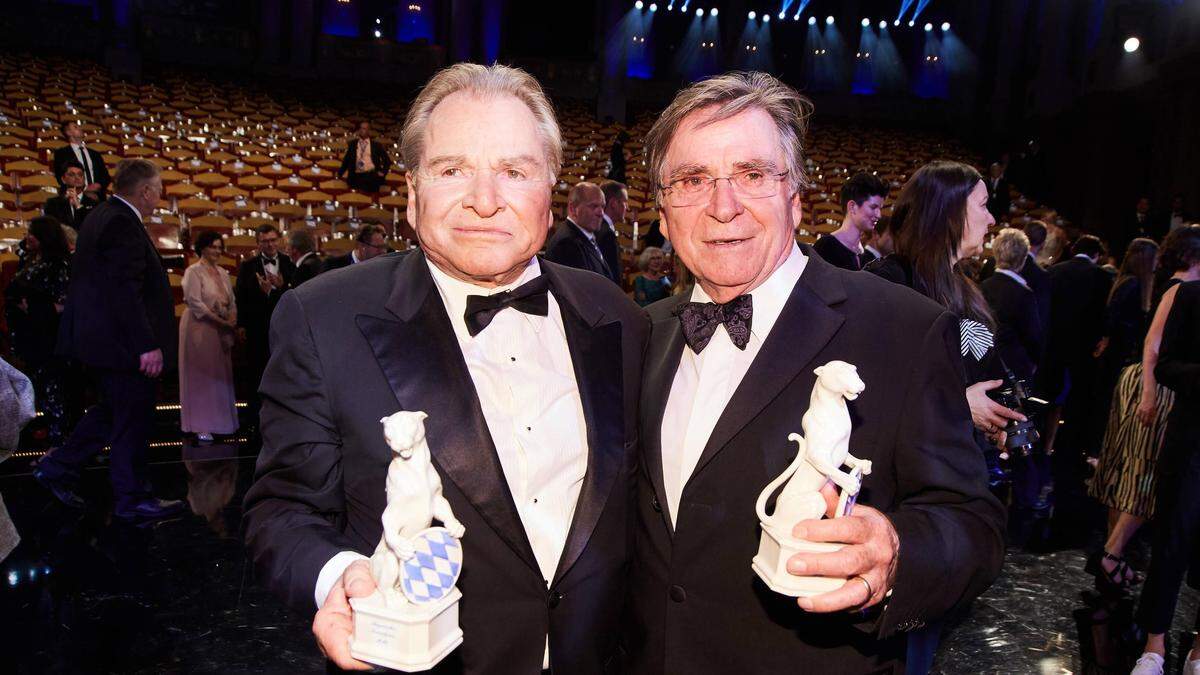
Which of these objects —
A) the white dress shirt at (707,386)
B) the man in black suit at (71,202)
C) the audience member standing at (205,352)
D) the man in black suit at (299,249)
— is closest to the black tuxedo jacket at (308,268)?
the man in black suit at (299,249)

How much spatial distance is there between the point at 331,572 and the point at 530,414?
461 millimetres

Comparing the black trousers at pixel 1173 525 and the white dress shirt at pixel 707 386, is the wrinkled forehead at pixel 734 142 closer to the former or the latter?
the white dress shirt at pixel 707 386

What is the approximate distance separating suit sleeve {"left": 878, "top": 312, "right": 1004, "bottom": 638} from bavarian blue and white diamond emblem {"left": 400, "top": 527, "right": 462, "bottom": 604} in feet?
2.21

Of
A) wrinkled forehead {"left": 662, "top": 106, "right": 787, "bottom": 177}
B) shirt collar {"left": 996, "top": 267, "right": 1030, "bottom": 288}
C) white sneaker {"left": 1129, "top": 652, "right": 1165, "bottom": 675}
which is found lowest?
white sneaker {"left": 1129, "top": 652, "right": 1165, "bottom": 675}

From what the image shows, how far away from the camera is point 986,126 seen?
773 inches

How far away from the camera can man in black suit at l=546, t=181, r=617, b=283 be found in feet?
15.9

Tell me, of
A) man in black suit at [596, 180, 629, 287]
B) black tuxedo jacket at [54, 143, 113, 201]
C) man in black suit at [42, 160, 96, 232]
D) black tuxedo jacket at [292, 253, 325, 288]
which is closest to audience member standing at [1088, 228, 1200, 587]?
man in black suit at [596, 180, 629, 287]

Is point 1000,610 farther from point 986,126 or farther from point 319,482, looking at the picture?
point 986,126

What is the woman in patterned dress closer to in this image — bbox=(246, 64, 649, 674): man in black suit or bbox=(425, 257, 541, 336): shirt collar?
bbox=(246, 64, 649, 674): man in black suit

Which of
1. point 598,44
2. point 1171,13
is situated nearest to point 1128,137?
point 1171,13

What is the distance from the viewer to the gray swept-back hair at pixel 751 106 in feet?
5.11

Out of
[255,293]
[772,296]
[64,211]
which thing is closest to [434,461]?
[772,296]

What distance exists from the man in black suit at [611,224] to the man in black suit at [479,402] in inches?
155

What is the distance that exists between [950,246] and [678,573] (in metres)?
1.94
